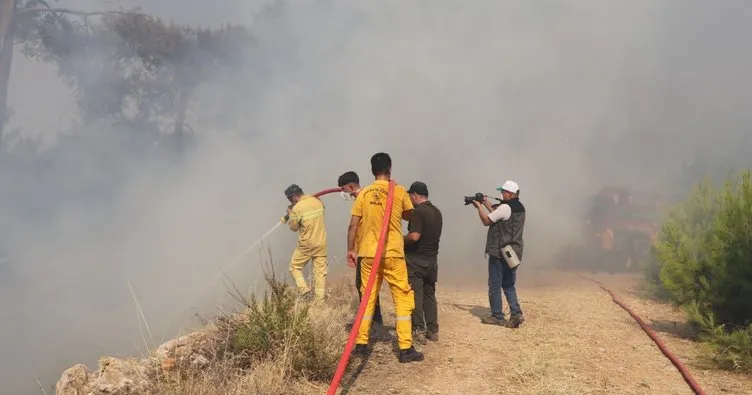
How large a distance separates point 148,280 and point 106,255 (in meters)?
2.35

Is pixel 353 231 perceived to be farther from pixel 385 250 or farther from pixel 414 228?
pixel 414 228

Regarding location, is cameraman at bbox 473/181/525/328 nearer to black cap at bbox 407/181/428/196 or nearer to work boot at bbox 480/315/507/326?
work boot at bbox 480/315/507/326

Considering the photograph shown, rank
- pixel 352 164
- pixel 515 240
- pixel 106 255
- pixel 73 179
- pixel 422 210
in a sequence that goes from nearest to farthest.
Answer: pixel 422 210, pixel 515 240, pixel 106 255, pixel 352 164, pixel 73 179

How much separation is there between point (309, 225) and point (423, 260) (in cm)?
194

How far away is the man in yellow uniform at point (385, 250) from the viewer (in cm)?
457

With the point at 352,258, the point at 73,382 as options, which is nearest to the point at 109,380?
the point at 73,382

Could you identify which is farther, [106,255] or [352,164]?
[352,164]

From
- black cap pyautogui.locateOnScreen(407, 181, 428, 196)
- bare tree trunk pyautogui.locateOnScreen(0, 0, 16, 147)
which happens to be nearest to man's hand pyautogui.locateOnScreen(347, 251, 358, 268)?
black cap pyautogui.locateOnScreen(407, 181, 428, 196)

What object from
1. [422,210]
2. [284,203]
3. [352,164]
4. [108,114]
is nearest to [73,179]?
[108,114]

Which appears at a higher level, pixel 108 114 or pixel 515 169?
pixel 108 114

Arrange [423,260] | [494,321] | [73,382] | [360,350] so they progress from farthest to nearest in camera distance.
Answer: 1. [494,321]
2. [423,260]
3. [360,350]
4. [73,382]

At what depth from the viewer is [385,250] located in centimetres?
455

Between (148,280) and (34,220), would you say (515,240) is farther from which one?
(34,220)

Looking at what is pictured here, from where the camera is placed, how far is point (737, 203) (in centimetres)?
544
